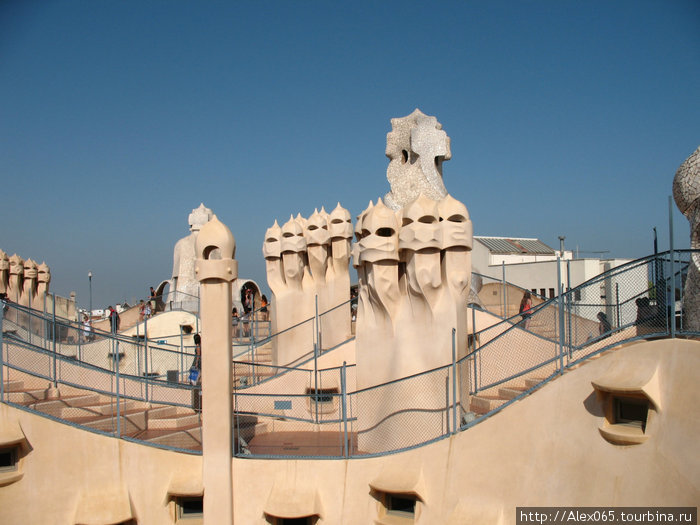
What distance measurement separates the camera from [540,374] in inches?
401

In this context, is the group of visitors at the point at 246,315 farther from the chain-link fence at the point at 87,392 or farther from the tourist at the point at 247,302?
the chain-link fence at the point at 87,392

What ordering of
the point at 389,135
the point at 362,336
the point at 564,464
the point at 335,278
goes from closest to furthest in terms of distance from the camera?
1. the point at 564,464
2. the point at 362,336
3. the point at 335,278
4. the point at 389,135

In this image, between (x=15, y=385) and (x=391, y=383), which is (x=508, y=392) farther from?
(x=15, y=385)

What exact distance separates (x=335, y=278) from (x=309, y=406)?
150 inches

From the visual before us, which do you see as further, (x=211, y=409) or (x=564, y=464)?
(x=211, y=409)

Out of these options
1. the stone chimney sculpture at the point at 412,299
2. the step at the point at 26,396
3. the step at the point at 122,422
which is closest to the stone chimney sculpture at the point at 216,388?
the step at the point at 122,422

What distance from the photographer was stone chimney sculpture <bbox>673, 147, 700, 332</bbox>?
700cm

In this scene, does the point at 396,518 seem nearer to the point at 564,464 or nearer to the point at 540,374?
the point at 564,464

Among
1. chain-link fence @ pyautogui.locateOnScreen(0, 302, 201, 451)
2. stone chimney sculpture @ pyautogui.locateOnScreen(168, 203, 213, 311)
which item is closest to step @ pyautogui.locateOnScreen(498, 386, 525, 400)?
chain-link fence @ pyautogui.locateOnScreen(0, 302, 201, 451)

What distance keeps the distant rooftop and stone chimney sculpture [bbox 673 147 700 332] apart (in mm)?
23906

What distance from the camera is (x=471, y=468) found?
798cm

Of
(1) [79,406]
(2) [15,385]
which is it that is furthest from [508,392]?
(2) [15,385]

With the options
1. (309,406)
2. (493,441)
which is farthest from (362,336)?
(493,441)

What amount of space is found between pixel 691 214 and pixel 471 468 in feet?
14.0
